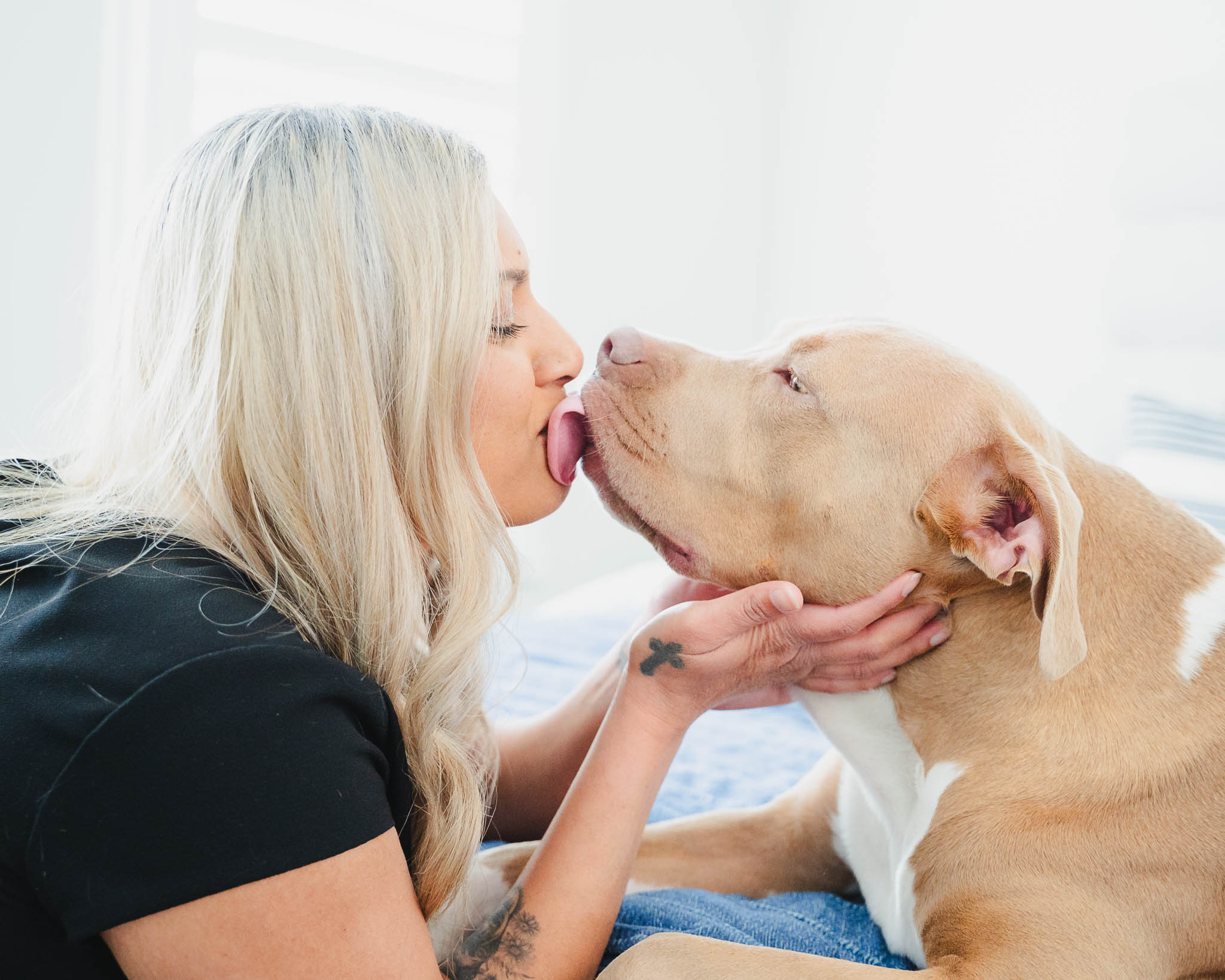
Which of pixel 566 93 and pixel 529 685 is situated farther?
pixel 566 93

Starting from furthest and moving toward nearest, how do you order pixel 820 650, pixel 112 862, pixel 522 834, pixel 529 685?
pixel 529 685, pixel 522 834, pixel 820 650, pixel 112 862

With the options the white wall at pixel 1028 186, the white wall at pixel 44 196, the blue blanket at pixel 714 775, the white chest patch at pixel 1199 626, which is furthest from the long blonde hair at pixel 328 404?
the white wall at pixel 1028 186

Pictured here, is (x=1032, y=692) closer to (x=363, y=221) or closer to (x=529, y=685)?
(x=363, y=221)

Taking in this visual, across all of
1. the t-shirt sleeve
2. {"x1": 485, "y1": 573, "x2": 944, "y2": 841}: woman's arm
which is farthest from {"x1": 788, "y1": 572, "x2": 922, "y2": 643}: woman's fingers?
the t-shirt sleeve

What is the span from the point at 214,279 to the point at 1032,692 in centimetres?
115

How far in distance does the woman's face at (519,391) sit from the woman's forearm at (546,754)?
386 mm

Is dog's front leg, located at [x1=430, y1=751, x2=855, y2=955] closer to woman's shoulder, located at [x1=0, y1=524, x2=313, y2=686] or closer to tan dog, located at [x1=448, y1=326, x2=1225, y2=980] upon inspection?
tan dog, located at [x1=448, y1=326, x2=1225, y2=980]

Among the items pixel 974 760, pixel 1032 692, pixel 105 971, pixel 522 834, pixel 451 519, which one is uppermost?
pixel 451 519

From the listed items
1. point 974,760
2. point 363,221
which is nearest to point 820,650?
point 974,760

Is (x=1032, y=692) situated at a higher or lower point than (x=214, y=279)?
lower

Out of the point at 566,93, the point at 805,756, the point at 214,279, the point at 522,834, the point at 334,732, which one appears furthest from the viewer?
the point at 566,93

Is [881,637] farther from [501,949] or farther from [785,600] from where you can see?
[501,949]

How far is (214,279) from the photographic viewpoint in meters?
1.29

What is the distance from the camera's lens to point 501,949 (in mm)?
1256
